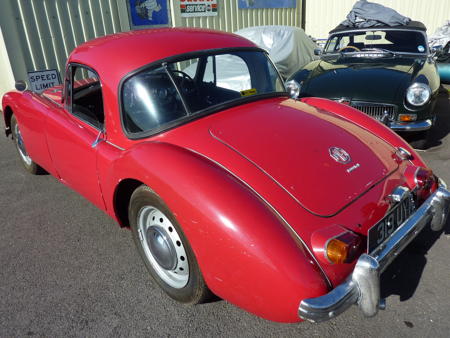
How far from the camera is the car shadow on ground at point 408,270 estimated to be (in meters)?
2.40

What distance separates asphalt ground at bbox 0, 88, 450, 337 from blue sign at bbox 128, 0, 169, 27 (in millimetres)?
6221

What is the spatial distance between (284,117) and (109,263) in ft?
5.79

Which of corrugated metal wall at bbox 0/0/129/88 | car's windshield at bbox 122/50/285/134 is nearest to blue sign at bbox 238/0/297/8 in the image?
corrugated metal wall at bbox 0/0/129/88

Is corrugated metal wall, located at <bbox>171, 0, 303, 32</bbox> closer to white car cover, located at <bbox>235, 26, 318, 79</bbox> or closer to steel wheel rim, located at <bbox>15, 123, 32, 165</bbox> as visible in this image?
white car cover, located at <bbox>235, 26, 318, 79</bbox>

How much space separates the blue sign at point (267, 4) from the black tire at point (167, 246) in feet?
30.8

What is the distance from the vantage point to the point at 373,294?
69.8 inches

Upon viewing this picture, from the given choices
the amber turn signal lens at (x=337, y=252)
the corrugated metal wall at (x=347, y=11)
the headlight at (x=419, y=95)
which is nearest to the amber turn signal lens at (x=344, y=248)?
the amber turn signal lens at (x=337, y=252)

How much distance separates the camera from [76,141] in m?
2.90

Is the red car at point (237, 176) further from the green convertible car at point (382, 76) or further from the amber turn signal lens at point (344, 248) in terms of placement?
the green convertible car at point (382, 76)

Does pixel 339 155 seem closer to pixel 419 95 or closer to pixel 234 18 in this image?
pixel 419 95

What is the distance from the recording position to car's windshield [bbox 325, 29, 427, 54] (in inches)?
225

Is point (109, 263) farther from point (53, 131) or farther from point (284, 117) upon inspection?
point (284, 117)

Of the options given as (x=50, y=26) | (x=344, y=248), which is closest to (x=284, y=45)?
(x=50, y=26)

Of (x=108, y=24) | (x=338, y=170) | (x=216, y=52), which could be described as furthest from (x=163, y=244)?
(x=108, y=24)
